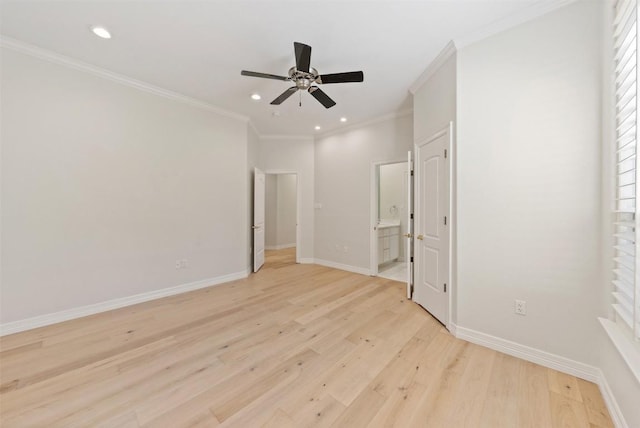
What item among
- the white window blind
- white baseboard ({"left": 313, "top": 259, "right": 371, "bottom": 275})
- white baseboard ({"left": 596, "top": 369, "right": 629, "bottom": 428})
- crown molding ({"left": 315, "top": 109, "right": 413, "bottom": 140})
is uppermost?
crown molding ({"left": 315, "top": 109, "right": 413, "bottom": 140})

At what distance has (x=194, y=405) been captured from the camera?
1509 millimetres

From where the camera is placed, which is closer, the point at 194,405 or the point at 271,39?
the point at 194,405

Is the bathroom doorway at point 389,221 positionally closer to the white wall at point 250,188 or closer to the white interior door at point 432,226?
the white interior door at point 432,226

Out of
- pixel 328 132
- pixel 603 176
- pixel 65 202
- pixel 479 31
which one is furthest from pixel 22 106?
pixel 603 176

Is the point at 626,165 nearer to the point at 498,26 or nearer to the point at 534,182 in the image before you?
the point at 534,182

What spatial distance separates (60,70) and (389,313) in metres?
4.77

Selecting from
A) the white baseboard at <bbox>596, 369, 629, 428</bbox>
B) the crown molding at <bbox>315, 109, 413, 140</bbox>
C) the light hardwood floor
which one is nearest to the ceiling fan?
the crown molding at <bbox>315, 109, 413, 140</bbox>

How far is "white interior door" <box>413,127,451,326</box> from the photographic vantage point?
100 inches

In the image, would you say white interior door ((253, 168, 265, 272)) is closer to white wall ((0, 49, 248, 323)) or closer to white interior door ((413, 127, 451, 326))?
white wall ((0, 49, 248, 323))

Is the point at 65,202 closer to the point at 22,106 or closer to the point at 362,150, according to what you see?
the point at 22,106

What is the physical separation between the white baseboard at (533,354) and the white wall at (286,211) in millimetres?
5717

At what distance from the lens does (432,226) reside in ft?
9.30

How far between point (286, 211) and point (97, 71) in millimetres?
5247

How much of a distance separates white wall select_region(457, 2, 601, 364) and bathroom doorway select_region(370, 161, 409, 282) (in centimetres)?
191
